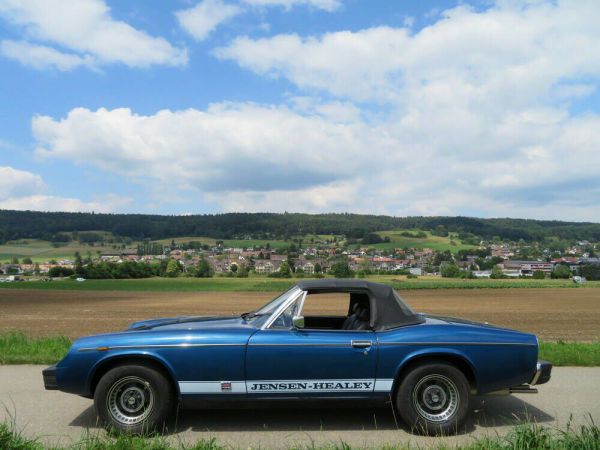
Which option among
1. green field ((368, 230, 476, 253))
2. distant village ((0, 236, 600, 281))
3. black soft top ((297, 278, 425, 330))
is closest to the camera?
black soft top ((297, 278, 425, 330))

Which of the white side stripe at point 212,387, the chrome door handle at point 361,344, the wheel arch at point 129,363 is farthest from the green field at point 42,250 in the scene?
the chrome door handle at point 361,344

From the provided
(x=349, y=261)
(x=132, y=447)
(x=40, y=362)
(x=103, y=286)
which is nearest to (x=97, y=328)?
(x=40, y=362)

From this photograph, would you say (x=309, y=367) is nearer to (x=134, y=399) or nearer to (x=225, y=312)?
(x=134, y=399)

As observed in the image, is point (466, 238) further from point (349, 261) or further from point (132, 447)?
point (132, 447)

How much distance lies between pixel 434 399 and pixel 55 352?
5.73 m

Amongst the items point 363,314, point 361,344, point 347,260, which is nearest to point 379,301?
point 363,314

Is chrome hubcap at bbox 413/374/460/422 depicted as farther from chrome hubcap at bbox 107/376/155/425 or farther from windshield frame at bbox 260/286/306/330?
chrome hubcap at bbox 107/376/155/425

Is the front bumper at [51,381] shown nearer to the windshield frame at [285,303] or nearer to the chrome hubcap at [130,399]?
the chrome hubcap at [130,399]

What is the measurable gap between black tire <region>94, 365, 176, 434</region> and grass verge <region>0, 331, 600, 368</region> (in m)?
3.26

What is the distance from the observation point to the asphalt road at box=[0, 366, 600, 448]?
4426 millimetres

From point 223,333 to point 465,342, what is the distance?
2.16 m

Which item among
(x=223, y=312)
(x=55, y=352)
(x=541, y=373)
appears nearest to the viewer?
(x=541, y=373)

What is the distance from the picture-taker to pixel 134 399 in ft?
15.1

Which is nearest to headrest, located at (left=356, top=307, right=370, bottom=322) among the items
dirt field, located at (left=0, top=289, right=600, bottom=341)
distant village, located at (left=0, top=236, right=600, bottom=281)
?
dirt field, located at (left=0, top=289, right=600, bottom=341)
